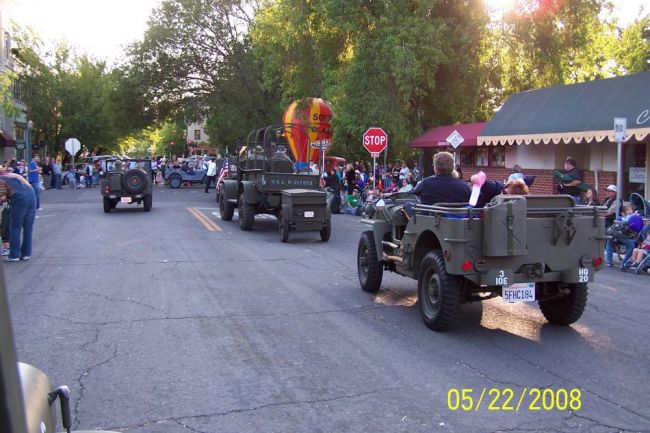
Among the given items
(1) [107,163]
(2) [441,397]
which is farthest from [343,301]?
(1) [107,163]

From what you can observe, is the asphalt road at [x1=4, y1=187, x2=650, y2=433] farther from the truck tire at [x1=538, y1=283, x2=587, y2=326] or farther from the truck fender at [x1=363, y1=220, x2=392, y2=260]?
the truck fender at [x1=363, y1=220, x2=392, y2=260]

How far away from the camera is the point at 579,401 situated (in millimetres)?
4559

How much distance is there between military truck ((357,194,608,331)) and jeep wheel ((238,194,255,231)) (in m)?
9.32

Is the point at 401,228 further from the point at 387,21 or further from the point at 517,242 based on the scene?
the point at 387,21

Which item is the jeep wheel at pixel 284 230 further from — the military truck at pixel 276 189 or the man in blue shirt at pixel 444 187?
the man in blue shirt at pixel 444 187

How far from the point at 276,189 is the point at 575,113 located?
9528 mm

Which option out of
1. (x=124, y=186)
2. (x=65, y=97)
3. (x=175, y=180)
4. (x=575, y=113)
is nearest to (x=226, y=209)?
(x=124, y=186)

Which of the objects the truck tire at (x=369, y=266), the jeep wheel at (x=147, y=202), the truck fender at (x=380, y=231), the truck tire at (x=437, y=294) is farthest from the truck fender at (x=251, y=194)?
the truck tire at (x=437, y=294)

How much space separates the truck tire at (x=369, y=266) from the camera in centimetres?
825

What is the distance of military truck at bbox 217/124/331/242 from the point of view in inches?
551

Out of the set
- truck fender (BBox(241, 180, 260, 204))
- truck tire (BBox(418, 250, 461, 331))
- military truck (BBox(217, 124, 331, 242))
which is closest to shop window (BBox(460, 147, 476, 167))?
military truck (BBox(217, 124, 331, 242))

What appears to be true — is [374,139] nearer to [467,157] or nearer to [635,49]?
[467,157]
